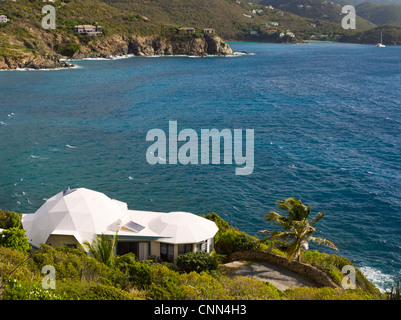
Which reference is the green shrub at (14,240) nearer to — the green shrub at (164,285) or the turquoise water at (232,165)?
the green shrub at (164,285)

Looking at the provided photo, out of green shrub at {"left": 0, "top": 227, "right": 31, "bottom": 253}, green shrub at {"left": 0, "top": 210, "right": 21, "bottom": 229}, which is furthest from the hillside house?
green shrub at {"left": 0, "top": 227, "right": 31, "bottom": 253}

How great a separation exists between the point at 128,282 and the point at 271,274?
10551mm

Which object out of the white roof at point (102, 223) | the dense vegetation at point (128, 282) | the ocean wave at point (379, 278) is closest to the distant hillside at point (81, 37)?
the white roof at point (102, 223)

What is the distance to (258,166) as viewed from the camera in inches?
1812

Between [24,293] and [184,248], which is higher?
[24,293]

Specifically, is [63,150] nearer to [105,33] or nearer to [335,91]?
[335,91]

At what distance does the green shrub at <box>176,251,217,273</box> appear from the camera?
2270 cm

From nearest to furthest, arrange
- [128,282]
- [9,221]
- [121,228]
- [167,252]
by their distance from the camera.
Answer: [128,282]
[167,252]
[121,228]
[9,221]

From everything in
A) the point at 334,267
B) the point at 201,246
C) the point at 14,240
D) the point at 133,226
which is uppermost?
the point at 133,226

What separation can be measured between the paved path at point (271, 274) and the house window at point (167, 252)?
3.82 meters

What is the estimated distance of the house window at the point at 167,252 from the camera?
25219mm

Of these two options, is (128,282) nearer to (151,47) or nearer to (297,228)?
(297,228)

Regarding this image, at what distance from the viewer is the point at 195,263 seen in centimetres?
2284

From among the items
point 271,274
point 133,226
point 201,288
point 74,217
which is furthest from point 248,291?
point 74,217
